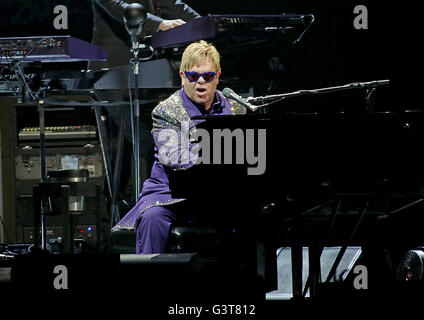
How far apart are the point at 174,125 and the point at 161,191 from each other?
0.37m

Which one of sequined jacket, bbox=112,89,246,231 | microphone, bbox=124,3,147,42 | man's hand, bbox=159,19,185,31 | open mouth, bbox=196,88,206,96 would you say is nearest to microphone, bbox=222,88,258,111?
sequined jacket, bbox=112,89,246,231

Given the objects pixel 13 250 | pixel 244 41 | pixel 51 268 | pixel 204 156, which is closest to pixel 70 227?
pixel 13 250

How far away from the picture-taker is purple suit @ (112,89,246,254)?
12.4ft

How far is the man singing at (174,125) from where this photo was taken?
3.78 m

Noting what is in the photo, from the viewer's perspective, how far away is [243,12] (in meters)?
5.55

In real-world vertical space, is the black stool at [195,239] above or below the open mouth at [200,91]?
below

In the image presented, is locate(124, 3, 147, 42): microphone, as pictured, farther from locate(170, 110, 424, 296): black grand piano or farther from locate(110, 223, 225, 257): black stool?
locate(170, 110, 424, 296): black grand piano

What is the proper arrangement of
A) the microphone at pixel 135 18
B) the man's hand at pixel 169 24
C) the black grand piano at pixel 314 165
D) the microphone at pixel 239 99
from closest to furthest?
the black grand piano at pixel 314 165 → the microphone at pixel 239 99 → the microphone at pixel 135 18 → the man's hand at pixel 169 24

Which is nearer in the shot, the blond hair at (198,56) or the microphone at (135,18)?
the blond hair at (198,56)

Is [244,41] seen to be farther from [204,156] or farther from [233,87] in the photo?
[204,156]

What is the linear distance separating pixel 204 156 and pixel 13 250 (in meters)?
2.52

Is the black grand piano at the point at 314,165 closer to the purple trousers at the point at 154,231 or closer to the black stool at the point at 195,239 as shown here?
the black stool at the point at 195,239

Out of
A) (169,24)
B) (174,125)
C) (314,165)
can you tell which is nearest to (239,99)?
(314,165)

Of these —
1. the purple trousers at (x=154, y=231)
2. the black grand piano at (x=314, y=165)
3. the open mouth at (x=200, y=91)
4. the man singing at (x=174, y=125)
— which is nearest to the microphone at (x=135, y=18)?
the man singing at (x=174, y=125)
